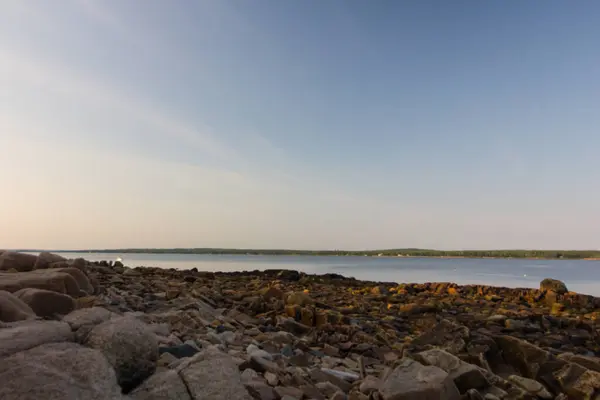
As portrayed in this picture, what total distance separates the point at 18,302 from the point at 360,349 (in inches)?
193

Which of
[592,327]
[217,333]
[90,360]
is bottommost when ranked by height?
[592,327]

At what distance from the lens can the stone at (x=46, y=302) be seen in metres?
4.86

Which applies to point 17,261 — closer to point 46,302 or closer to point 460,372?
point 46,302

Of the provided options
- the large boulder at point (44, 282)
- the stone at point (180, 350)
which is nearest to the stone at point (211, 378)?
the stone at point (180, 350)

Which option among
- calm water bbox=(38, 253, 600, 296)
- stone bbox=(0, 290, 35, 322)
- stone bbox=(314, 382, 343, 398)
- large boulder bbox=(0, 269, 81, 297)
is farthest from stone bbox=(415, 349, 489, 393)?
calm water bbox=(38, 253, 600, 296)

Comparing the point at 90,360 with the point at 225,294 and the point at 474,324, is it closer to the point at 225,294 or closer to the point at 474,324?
the point at 225,294

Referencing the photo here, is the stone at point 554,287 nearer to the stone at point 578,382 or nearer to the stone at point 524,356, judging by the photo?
the stone at point 524,356

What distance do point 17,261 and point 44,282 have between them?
3.53m

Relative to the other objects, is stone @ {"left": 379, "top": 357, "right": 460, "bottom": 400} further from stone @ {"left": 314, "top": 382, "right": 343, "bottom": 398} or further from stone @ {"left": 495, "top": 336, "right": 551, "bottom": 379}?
stone @ {"left": 495, "top": 336, "right": 551, "bottom": 379}

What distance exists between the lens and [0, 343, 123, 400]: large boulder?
2539mm

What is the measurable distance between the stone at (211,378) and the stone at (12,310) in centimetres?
190

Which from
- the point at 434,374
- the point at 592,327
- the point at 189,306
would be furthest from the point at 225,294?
the point at 592,327

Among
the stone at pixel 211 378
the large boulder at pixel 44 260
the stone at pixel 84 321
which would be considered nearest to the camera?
the stone at pixel 211 378

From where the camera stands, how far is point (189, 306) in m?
7.67
